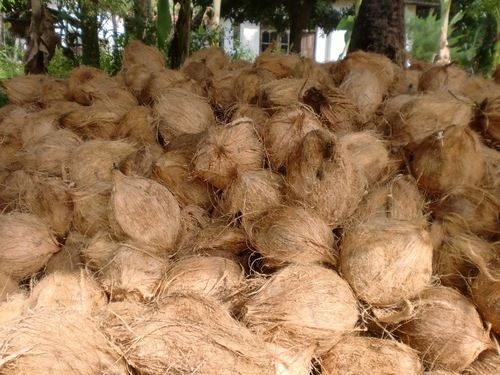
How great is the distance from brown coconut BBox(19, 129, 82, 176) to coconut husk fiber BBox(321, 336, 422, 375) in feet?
3.90

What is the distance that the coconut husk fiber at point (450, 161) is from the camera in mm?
1707

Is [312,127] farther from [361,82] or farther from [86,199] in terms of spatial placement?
[86,199]

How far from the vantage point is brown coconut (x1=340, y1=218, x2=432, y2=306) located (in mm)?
1411

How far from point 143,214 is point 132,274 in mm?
214

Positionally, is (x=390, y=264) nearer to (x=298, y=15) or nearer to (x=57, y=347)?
(x=57, y=347)

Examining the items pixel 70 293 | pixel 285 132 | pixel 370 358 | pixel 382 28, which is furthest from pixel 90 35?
pixel 370 358

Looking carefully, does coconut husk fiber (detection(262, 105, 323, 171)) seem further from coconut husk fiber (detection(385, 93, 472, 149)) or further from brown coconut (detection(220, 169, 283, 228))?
coconut husk fiber (detection(385, 93, 472, 149))

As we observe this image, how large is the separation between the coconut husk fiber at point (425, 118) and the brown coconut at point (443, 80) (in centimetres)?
35

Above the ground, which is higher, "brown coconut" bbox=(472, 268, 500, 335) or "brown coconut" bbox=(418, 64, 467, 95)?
"brown coconut" bbox=(418, 64, 467, 95)

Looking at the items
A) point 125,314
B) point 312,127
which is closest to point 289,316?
point 125,314

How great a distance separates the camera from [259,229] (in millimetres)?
1630

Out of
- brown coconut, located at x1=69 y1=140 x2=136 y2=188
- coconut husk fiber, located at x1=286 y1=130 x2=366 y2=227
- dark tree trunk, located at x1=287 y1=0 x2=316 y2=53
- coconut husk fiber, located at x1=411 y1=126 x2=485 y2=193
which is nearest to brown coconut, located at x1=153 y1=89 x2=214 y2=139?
brown coconut, located at x1=69 y1=140 x2=136 y2=188

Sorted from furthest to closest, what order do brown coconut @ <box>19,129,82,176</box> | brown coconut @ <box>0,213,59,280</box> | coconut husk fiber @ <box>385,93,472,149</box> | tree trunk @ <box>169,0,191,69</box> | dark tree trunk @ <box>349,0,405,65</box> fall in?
tree trunk @ <box>169,0,191,69</box>, dark tree trunk @ <box>349,0,405,65</box>, brown coconut @ <box>19,129,82,176</box>, coconut husk fiber @ <box>385,93,472,149</box>, brown coconut @ <box>0,213,59,280</box>

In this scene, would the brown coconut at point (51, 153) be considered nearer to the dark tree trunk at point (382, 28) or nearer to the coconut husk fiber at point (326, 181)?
the coconut husk fiber at point (326, 181)
